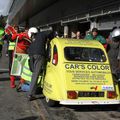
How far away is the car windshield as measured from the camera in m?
9.68

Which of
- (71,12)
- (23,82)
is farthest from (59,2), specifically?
(23,82)

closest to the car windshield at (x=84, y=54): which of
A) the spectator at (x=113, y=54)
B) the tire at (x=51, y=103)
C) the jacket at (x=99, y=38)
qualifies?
the spectator at (x=113, y=54)

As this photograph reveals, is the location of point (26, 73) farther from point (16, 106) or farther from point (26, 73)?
point (16, 106)

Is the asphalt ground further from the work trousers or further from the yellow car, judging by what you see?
the yellow car

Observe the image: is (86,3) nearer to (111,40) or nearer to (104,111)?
(111,40)

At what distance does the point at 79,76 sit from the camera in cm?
931

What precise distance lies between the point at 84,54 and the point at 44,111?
1669 mm

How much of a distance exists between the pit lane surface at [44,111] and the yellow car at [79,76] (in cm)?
25

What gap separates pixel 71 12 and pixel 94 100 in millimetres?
16597

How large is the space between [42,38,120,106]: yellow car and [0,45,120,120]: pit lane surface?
0.25 meters

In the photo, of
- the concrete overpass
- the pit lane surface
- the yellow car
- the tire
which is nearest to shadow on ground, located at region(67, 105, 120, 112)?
the pit lane surface

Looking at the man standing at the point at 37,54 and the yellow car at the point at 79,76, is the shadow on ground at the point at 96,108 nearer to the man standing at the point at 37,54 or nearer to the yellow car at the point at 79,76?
the yellow car at the point at 79,76

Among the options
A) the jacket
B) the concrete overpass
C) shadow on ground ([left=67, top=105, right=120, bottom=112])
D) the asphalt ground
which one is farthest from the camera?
the concrete overpass

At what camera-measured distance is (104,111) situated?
9.39 m
